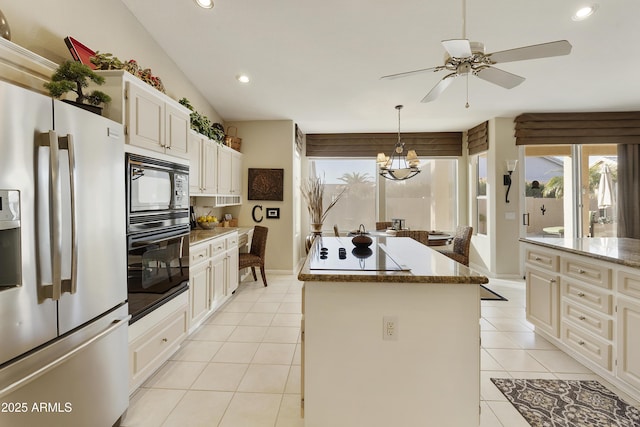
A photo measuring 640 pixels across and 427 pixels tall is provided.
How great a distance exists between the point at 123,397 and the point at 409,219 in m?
5.60

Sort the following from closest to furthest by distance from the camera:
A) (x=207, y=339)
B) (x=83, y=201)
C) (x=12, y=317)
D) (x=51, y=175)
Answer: (x=12, y=317) < (x=51, y=175) < (x=83, y=201) < (x=207, y=339)

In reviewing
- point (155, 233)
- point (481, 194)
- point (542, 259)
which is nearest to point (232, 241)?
point (155, 233)

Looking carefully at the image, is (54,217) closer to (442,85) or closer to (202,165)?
(202,165)

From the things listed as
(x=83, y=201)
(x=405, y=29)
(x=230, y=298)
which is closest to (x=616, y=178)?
(x=405, y=29)

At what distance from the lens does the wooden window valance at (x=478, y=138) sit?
5102 millimetres

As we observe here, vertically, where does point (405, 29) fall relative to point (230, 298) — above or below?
above

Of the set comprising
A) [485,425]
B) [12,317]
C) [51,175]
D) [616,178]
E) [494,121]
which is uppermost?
[494,121]

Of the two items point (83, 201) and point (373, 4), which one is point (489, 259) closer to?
point (373, 4)

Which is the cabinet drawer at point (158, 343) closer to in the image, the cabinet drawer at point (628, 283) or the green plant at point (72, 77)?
the green plant at point (72, 77)

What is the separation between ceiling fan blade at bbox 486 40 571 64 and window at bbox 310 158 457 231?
428cm

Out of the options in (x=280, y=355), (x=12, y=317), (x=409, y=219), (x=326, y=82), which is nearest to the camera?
(x=12, y=317)

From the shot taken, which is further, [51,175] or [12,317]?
[51,175]

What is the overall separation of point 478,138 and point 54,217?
5978mm

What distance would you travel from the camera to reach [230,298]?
387 centimetres
